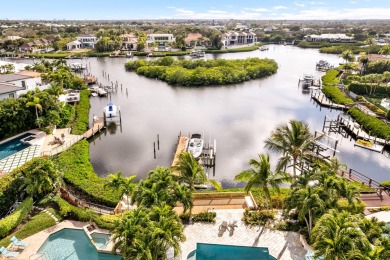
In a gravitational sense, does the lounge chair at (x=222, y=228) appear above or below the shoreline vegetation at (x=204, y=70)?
below

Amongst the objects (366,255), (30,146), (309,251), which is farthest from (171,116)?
(366,255)

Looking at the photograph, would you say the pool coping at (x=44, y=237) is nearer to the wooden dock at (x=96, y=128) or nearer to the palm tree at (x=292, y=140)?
the palm tree at (x=292, y=140)

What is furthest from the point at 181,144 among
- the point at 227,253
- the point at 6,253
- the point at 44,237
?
the point at 6,253

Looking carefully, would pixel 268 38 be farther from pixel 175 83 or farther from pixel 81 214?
pixel 81 214

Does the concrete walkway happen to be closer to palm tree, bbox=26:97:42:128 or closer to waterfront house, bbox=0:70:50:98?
palm tree, bbox=26:97:42:128

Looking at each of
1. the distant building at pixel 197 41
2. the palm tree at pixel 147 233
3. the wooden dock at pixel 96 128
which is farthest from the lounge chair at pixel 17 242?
the distant building at pixel 197 41

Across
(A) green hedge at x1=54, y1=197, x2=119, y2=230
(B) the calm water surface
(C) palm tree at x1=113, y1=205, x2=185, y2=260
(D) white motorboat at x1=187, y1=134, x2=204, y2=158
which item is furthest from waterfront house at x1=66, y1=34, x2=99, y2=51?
(C) palm tree at x1=113, y1=205, x2=185, y2=260
